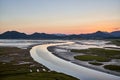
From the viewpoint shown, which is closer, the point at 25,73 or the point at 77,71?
→ the point at 25,73

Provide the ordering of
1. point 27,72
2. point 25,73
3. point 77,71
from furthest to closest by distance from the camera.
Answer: point 77,71, point 27,72, point 25,73

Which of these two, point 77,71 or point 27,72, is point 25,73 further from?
point 77,71

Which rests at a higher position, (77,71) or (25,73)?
(25,73)

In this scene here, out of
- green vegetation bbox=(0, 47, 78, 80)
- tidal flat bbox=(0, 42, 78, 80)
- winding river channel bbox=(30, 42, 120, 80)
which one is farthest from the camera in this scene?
winding river channel bbox=(30, 42, 120, 80)

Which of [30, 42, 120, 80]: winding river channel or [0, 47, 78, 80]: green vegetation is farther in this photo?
[30, 42, 120, 80]: winding river channel

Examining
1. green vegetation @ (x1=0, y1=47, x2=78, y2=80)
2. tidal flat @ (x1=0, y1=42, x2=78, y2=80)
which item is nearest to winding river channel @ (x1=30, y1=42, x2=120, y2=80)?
tidal flat @ (x1=0, y1=42, x2=78, y2=80)

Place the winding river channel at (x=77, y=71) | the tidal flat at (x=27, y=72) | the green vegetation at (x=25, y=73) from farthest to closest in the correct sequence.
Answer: the winding river channel at (x=77, y=71) < the tidal flat at (x=27, y=72) < the green vegetation at (x=25, y=73)

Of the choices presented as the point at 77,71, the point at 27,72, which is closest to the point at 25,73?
the point at 27,72

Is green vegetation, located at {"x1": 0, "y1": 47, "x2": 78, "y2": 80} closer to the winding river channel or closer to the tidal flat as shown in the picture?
the tidal flat

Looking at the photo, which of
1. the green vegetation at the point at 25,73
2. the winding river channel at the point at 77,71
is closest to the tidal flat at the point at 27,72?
the green vegetation at the point at 25,73

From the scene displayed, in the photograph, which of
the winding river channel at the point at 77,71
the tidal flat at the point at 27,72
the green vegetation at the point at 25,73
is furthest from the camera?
the winding river channel at the point at 77,71

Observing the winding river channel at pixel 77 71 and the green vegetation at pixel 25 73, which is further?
the winding river channel at pixel 77 71

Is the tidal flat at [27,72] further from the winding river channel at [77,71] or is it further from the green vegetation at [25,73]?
the winding river channel at [77,71]
